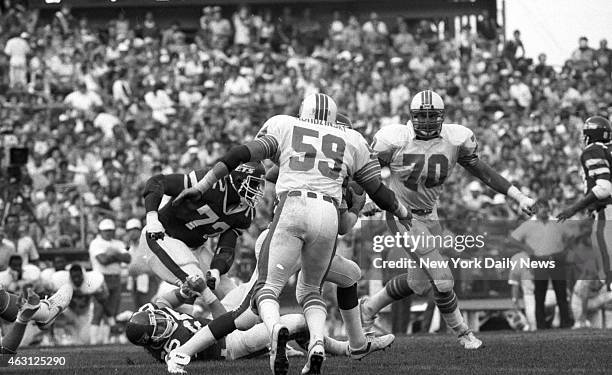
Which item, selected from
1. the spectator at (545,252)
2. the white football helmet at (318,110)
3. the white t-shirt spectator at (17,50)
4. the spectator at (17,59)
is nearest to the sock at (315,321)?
the white football helmet at (318,110)

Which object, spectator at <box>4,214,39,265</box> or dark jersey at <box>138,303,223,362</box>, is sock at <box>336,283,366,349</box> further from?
spectator at <box>4,214,39,265</box>

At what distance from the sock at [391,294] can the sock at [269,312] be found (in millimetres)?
2700

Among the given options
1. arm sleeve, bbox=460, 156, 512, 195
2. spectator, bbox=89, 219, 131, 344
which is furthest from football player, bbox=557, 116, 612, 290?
spectator, bbox=89, 219, 131, 344

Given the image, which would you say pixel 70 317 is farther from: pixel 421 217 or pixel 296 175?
pixel 296 175

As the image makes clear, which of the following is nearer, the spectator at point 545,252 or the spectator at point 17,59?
the spectator at point 545,252

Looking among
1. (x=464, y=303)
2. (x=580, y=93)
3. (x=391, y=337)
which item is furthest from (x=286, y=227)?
(x=580, y=93)

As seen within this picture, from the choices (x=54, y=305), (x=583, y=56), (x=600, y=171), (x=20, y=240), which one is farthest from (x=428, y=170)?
(x=583, y=56)

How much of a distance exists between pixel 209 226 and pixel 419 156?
1.82 m

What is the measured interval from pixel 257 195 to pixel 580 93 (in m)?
12.5

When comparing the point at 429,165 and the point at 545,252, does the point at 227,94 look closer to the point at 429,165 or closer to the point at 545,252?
the point at 545,252

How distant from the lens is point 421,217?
941 centimetres

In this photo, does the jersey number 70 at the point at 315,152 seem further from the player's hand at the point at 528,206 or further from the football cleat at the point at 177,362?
the player's hand at the point at 528,206

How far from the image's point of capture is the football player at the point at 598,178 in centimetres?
1071

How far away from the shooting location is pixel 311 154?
7.05m
